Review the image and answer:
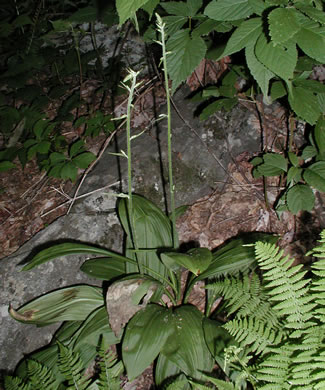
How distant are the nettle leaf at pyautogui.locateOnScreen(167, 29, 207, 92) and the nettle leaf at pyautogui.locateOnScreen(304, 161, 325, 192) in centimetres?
115

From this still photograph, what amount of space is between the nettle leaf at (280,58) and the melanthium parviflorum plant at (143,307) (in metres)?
0.56

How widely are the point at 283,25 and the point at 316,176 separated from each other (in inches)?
50.6

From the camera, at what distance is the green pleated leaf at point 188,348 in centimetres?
181

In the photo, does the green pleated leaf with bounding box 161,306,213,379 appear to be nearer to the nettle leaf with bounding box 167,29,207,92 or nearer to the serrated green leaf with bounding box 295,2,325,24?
the nettle leaf with bounding box 167,29,207,92

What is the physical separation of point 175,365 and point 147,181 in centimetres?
155

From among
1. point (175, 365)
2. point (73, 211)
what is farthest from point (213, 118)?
point (175, 365)

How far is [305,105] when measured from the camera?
1.97 m

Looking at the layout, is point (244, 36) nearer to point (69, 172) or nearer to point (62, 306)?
point (62, 306)

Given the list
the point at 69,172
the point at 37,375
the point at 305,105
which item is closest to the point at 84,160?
the point at 69,172

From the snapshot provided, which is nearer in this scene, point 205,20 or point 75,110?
point 205,20

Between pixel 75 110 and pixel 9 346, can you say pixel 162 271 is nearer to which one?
pixel 9 346

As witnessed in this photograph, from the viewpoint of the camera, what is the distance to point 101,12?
2.92m

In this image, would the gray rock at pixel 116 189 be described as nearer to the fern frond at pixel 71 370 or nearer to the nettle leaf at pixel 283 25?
the fern frond at pixel 71 370

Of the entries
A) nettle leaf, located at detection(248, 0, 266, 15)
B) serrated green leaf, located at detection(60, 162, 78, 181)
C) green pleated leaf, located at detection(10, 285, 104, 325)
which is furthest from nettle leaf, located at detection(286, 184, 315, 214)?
serrated green leaf, located at detection(60, 162, 78, 181)
